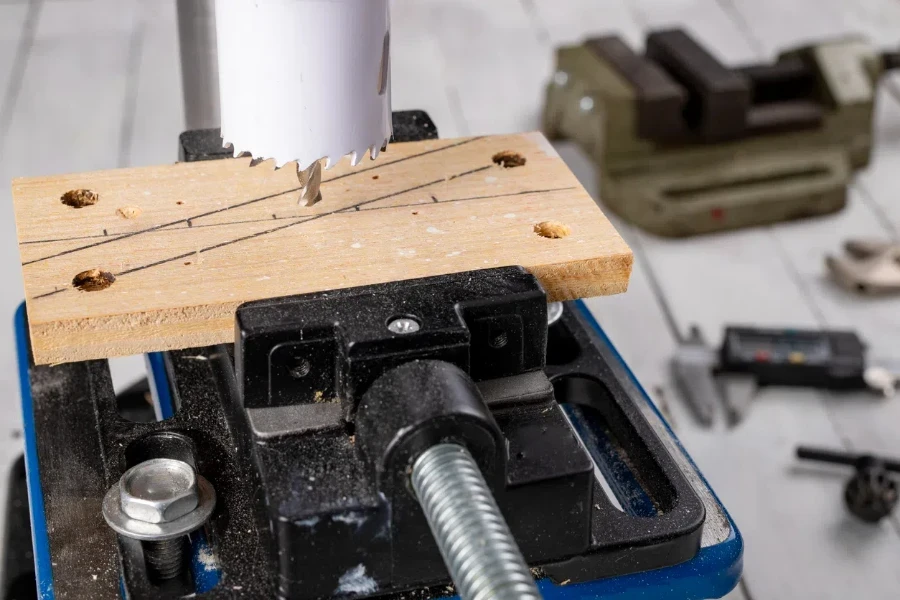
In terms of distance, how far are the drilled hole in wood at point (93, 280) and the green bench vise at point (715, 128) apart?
102 cm

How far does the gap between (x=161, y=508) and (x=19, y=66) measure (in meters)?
1.54

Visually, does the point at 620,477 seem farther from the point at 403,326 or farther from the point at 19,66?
the point at 19,66

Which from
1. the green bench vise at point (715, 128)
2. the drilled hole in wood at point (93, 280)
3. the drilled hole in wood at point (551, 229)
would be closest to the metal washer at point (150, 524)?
Result: the drilled hole in wood at point (93, 280)

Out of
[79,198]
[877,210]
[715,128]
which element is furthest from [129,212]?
[877,210]

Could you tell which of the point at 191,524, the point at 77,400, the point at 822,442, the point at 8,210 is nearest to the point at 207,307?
the point at 191,524

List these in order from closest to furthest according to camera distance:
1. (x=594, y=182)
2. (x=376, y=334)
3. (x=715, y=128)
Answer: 1. (x=376, y=334)
2. (x=715, y=128)
3. (x=594, y=182)

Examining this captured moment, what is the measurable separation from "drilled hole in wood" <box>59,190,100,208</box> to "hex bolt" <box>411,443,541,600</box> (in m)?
0.35

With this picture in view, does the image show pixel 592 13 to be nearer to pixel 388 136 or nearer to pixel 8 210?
pixel 8 210

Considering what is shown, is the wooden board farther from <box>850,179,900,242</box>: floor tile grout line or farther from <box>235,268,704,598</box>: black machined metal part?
<box>850,179,900,242</box>: floor tile grout line

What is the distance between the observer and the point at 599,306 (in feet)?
5.18

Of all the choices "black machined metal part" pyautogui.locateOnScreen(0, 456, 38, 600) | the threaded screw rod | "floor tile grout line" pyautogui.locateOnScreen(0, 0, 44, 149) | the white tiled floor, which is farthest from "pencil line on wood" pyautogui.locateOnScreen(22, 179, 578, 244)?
"floor tile grout line" pyautogui.locateOnScreen(0, 0, 44, 149)

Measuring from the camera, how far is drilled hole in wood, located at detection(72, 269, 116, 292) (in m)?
0.74

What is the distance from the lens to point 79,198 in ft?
2.74

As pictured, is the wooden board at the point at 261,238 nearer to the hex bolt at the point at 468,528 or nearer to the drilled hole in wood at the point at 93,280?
the drilled hole in wood at the point at 93,280
